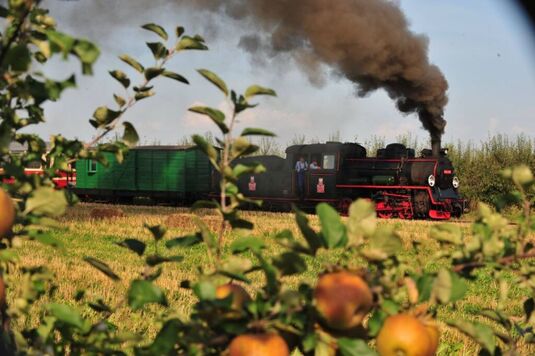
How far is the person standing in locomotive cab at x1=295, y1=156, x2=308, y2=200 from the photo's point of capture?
22297 mm

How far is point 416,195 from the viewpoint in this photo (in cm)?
2111

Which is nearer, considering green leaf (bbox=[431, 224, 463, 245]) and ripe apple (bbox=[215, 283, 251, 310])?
ripe apple (bbox=[215, 283, 251, 310])

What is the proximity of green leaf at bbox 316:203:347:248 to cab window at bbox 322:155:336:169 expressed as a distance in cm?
2076

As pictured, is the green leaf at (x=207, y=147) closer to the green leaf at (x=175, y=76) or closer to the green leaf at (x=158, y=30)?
the green leaf at (x=175, y=76)

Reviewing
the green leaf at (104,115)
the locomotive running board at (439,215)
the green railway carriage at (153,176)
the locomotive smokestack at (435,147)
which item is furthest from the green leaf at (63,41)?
the green railway carriage at (153,176)

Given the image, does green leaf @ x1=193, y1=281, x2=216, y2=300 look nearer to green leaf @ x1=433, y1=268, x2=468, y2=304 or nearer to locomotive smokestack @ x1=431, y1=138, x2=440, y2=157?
green leaf @ x1=433, y1=268, x2=468, y2=304

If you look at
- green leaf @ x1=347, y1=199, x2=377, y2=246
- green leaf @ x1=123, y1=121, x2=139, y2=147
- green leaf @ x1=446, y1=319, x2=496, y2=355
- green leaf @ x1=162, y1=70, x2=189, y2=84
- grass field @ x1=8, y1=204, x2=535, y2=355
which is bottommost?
grass field @ x1=8, y1=204, x2=535, y2=355

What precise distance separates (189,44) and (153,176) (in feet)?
86.4

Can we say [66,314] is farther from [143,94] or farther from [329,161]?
[329,161]

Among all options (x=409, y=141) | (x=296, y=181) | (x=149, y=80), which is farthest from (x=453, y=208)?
(x=149, y=80)

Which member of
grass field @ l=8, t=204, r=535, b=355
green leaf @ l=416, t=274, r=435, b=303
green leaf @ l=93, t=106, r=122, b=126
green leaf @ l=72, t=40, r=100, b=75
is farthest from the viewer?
grass field @ l=8, t=204, r=535, b=355

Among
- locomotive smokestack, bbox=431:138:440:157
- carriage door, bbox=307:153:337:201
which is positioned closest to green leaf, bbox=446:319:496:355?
carriage door, bbox=307:153:337:201

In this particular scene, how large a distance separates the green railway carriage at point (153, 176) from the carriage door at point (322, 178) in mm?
6709

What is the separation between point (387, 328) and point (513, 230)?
41cm
